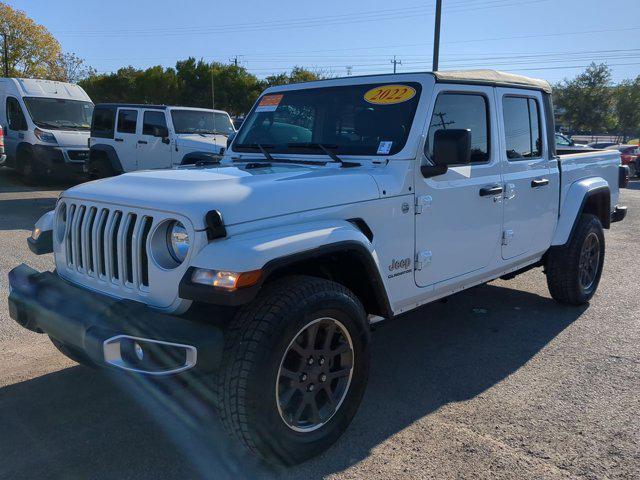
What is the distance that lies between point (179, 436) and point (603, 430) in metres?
2.41

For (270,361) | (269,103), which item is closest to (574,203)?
(269,103)

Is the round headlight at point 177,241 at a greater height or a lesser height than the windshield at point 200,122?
lesser

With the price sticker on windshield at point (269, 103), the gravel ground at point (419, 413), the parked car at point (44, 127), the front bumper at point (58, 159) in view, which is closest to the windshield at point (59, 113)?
the parked car at point (44, 127)

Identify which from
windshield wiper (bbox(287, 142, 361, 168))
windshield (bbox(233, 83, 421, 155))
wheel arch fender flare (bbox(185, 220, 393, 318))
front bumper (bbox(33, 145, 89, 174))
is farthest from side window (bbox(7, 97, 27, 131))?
wheel arch fender flare (bbox(185, 220, 393, 318))

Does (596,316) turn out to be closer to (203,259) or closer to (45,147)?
(203,259)

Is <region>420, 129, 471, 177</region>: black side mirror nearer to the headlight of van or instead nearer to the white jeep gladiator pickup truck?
the white jeep gladiator pickup truck

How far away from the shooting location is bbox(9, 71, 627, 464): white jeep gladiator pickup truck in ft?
8.33

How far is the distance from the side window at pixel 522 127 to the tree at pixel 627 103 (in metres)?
50.9

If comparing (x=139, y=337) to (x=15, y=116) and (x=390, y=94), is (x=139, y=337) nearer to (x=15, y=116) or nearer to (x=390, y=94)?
(x=390, y=94)

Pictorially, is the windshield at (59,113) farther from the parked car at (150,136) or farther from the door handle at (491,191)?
the door handle at (491,191)

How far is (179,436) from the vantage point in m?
3.16

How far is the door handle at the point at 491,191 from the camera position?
397 centimetres

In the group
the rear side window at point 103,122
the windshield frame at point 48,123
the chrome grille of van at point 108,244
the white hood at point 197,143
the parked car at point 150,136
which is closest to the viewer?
the chrome grille of van at point 108,244

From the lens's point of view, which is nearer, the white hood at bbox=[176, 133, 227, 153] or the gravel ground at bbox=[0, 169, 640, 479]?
the gravel ground at bbox=[0, 169, 640, 479]
